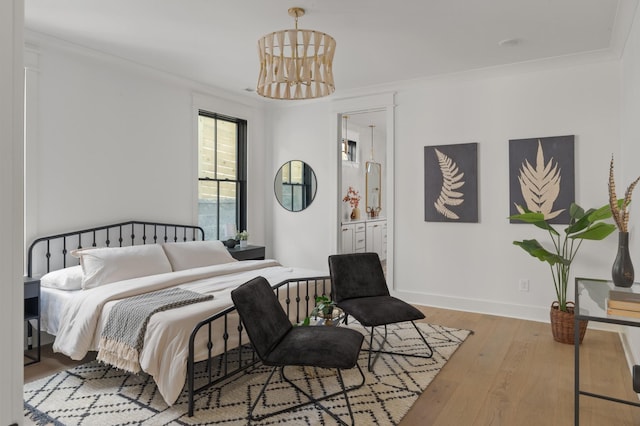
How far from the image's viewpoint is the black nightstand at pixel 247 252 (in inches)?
205

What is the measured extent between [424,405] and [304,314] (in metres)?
1.32

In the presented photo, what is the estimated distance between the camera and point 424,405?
8.91 feet

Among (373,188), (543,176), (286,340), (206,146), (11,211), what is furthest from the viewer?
(373,188)

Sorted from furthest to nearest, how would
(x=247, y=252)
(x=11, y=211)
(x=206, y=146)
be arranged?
(x=206, y=146)
(x=247, y=252)
(x=11, y=211)

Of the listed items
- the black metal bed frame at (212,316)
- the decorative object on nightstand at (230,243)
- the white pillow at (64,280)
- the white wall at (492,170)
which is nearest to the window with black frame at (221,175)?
the decorative object on nightstand at (230,243)

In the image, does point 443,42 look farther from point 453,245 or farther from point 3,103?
point 3,103

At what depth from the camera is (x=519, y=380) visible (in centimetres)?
308

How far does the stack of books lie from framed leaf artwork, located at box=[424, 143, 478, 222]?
2687mm

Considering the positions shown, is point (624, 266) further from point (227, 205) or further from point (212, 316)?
point (227, 205)

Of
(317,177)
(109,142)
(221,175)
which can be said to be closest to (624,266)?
(317,177)

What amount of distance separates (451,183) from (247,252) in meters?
2.60

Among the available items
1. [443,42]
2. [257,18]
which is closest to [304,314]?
[257,18]

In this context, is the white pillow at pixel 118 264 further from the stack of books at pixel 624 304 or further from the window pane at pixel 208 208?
the stack of books at pixel 624 304

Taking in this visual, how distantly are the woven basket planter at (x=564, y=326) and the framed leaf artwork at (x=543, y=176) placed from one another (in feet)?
3.27
